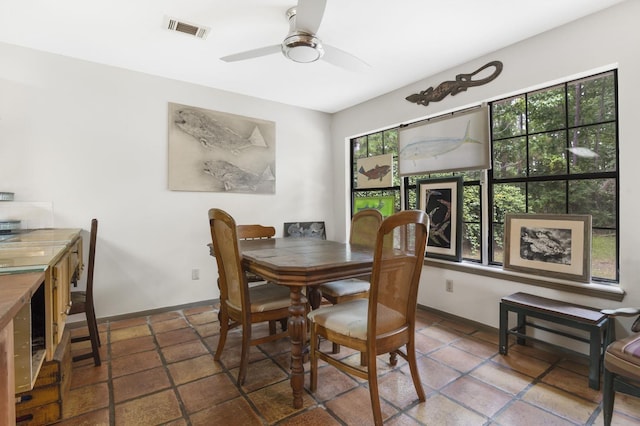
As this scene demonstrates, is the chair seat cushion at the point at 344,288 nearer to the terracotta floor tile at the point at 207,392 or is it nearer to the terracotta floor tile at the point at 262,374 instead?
the terracotta floor tile at the point at 262,374

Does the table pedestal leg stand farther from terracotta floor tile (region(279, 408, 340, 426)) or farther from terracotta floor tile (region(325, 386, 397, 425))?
terracotta floor tile (region(325, 386, 397, 425))

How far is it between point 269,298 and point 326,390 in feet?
2.22

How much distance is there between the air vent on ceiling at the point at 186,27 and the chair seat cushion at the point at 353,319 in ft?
7.64

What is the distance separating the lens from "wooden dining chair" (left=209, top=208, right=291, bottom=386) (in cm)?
194

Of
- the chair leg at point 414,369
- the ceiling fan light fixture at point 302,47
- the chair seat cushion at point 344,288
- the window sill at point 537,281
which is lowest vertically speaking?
the chair leg at point 414,369

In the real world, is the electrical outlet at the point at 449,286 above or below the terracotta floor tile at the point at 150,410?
above

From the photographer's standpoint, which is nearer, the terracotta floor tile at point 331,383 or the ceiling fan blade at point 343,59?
the terracotta floor tile at point 331,383

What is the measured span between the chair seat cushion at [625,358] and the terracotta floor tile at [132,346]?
299 cm

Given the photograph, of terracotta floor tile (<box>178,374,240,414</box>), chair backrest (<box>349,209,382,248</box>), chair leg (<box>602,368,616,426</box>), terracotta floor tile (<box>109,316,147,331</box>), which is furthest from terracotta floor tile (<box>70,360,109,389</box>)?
chair leg (<box>602,368,616,426</box>)

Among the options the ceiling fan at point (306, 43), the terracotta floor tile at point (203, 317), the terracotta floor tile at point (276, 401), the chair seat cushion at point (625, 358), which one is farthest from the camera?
the terracotta floor tile at point (203, 317)

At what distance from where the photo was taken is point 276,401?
6.01 feet

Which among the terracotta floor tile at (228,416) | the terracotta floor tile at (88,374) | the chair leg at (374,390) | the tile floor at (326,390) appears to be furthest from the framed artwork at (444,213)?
the terracotta floor tile at (88,374)

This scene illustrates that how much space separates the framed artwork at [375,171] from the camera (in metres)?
3.97

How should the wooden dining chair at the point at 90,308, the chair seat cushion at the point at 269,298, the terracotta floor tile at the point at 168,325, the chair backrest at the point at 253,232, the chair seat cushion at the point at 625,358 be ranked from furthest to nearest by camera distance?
1. the chair backrest at the point at 253,232
2. the terracotta floor tile at the point at 168,325
3. the wooden dining chair at the point at 90,308
4. the chair seat cushion at the point at 269,298
5. the chair seat cushion at the point at 625,358
